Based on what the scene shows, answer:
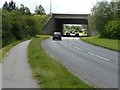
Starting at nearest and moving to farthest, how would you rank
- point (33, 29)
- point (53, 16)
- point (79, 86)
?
point (79, 86)
point (33, 29)
point (53, 16)

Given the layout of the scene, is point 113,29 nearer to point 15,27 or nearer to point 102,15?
point 102,15

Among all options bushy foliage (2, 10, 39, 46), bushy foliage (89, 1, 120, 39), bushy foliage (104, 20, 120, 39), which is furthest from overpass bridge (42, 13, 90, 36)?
bushy foliage (104, 20, 120, 39)

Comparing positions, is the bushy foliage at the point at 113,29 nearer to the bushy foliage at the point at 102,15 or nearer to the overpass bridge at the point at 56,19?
the bushy foliage at the point at 102,15

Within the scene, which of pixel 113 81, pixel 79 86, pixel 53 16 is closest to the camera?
pixel 79 86

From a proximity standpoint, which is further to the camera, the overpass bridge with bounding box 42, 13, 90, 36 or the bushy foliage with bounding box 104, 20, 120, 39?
the overpass bridge with bounding box 42, 13, 90, 36

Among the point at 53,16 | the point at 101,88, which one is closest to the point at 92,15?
the point at 53,16

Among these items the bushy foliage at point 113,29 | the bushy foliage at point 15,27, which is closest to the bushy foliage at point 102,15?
the bushy foliage at point 113,29

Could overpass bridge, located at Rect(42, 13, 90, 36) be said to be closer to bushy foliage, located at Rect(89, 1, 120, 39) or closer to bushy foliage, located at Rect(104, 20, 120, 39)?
bushy foliage, located at Rect(89, 1, 120, 39)

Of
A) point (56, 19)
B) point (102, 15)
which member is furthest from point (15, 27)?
point (56, 19)

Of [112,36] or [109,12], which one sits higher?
[109,12]

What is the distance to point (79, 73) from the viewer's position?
1633 centimetres

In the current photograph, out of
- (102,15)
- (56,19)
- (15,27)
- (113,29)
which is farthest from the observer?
(56,19)

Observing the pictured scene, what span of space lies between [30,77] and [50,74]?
0.80 m

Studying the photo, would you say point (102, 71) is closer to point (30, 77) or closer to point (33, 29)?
point (30, 77)
